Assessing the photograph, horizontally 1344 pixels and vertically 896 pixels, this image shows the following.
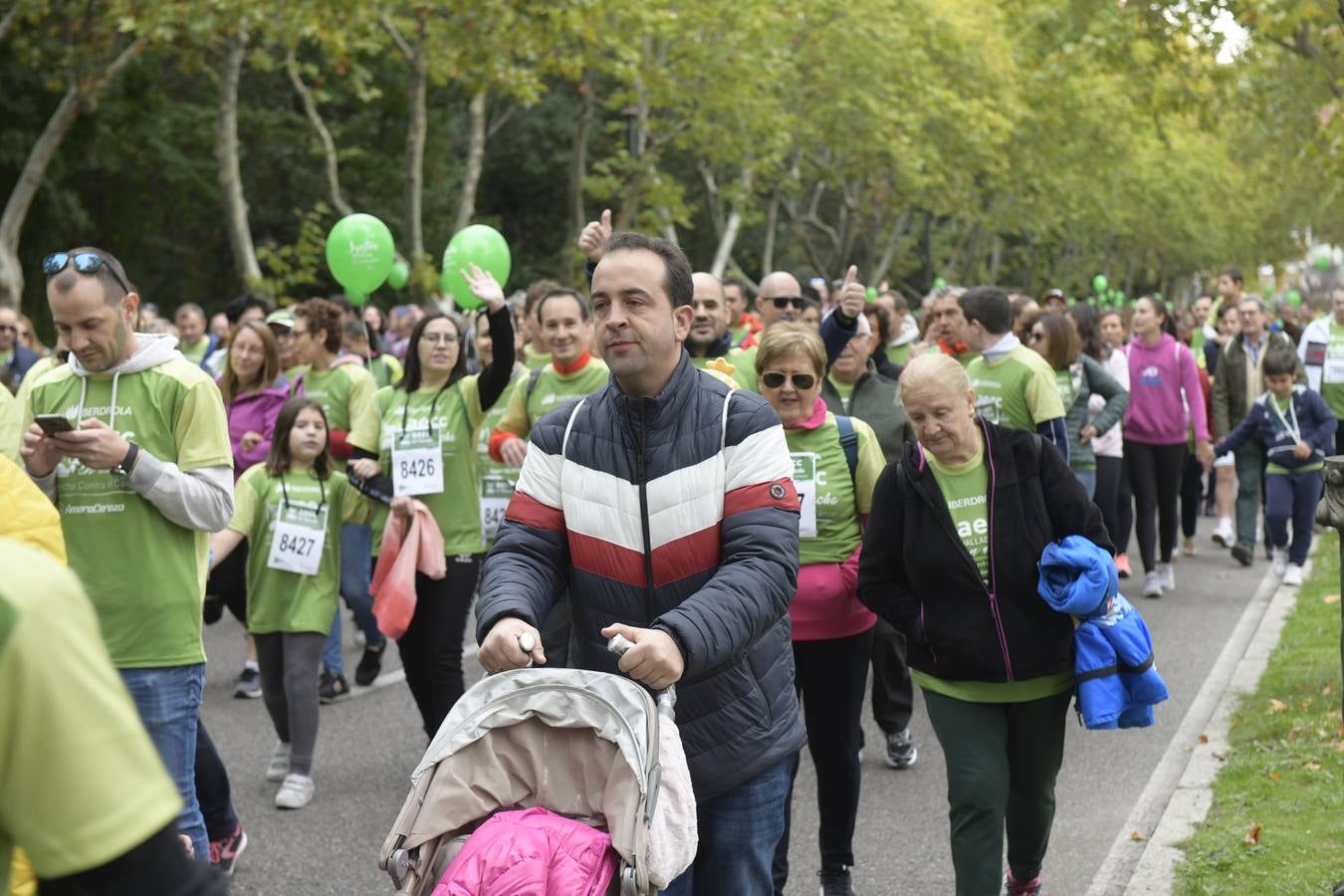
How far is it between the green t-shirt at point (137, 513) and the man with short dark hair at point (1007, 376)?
15.4 ft

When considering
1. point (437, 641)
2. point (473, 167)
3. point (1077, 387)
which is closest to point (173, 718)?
point (437, 641)

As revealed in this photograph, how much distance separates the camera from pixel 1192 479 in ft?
48.6

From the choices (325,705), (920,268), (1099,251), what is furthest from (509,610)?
(1099,251)

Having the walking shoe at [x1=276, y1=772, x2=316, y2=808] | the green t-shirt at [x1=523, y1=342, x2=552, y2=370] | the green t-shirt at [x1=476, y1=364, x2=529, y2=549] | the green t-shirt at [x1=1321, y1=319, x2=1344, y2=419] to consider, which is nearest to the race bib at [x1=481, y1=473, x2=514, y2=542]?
the green t-shirt at [x1=476, y1=364, x2=529, y2=549]

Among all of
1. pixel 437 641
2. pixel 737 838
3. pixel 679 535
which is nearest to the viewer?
pixel 679 535

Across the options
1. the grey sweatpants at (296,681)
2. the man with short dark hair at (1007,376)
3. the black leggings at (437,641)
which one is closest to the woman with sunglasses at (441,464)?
the black leggings at (437,641)

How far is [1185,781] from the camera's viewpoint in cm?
709

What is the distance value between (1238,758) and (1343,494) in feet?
8.89

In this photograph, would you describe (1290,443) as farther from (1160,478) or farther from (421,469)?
(421,469)

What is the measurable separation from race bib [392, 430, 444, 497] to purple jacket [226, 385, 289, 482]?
6.75 feet

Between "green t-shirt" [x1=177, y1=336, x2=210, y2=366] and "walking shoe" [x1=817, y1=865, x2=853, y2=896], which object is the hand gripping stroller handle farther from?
"green t-shirt" [x1=177, y1=336, x2=210, y2=366]

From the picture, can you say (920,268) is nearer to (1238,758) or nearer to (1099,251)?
(1099,251)

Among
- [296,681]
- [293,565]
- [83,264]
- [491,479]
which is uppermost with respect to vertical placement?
[83,264]

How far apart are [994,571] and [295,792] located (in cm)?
366
